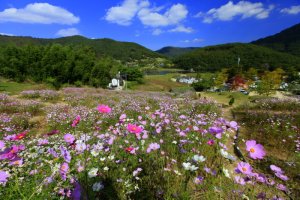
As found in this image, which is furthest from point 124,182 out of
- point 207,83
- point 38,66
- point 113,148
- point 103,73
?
point 207,83

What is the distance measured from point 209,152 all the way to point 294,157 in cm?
320

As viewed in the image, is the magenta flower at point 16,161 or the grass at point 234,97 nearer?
the magenta flower at point 16,161

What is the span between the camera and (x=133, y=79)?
7869cm

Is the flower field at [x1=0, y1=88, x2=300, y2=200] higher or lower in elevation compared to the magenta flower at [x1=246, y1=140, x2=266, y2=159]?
lower

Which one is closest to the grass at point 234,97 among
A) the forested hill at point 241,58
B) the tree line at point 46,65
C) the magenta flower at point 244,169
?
the magenta flower at point 244,169

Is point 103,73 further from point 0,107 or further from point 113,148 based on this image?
point 113,148

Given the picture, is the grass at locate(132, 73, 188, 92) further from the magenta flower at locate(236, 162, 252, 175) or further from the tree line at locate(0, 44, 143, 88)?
the magenta flower at locate(236, 162, 252, 175)

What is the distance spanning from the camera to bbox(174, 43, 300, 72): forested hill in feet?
400

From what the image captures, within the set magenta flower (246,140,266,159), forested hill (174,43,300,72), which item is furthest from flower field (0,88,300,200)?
forested hill (174,43,300,72)

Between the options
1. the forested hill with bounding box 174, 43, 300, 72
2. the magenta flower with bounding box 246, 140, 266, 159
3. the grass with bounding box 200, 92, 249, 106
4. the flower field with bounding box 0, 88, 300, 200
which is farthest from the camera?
the forested hill with bounding box 174, 43, 300, 72

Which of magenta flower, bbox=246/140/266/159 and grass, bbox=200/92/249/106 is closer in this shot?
magenta flower, bbox=246/140/266/159

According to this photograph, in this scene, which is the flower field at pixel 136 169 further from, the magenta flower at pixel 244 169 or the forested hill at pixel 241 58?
the forested hill at pixel 241 58

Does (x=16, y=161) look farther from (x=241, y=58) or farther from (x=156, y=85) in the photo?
Result: (x=241, y=58)

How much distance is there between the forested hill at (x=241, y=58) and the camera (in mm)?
121881
